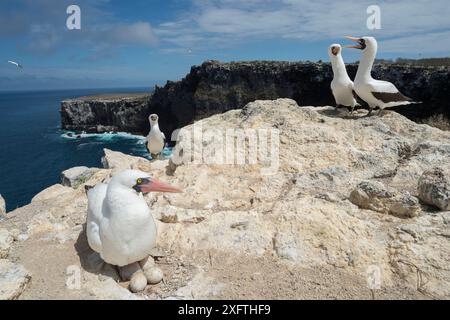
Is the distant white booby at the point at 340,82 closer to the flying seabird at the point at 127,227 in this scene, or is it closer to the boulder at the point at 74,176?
the flying seabird at the point at 127,227

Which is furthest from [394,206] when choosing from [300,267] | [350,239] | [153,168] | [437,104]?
[437,104]

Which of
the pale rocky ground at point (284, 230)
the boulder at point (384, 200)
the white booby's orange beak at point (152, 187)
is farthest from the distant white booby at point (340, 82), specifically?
the white booby's orange beak at point (152, 187)

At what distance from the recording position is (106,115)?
99375mm

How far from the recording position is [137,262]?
17.9 ft

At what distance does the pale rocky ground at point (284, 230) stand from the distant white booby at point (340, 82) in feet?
5.67

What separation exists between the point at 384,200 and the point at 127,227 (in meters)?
4.15

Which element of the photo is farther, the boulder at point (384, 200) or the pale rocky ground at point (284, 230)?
the boulder at point (384, 200)

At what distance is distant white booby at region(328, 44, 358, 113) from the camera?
10000mm

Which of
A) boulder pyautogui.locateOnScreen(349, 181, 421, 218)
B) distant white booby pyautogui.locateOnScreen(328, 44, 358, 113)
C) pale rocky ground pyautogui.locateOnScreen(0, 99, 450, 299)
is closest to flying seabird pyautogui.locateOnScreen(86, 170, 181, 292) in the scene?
pale rocky ground pyautogui.locateOnScreen(0, 99, 450, 299)

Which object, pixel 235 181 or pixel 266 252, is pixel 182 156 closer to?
pixel 235 181

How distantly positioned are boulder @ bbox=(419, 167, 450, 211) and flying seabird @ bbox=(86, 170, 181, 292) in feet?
13.6

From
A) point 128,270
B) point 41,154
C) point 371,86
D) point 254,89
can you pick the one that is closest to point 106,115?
point 41,154

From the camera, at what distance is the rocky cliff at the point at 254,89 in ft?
171

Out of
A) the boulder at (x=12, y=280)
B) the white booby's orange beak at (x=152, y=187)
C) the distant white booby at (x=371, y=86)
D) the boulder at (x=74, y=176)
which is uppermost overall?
the distant white booby at (x=371, y=86)
